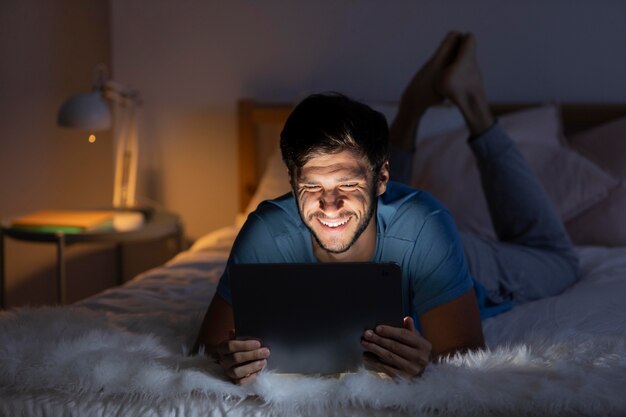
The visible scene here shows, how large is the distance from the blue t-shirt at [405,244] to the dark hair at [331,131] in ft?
0.36

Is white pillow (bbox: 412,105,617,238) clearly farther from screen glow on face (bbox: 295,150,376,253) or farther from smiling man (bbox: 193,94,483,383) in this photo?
screen glow on face (bbox: 295,150,376,253)

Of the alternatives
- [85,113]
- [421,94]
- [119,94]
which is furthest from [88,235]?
[421,94]

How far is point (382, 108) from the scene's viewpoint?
8.73 feet

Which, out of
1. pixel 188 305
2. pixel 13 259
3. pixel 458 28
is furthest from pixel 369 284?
pixel 13 259

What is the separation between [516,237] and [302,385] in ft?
3.27

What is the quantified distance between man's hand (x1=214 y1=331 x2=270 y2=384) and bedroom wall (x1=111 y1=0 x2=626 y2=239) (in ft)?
5.58

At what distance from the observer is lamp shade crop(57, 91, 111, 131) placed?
2.59 m

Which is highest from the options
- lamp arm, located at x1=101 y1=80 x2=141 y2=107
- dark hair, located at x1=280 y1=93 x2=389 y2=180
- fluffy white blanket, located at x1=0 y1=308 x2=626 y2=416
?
lamp arm, located at x1=101 y1=80 x2=141 y2=107

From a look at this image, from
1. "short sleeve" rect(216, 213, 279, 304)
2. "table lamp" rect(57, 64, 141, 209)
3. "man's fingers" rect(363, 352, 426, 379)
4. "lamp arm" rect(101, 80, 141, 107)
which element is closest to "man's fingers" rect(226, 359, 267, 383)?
"man's fingers" rect(363, 352, 426, 379)

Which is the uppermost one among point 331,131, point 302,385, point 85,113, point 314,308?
point 85,113

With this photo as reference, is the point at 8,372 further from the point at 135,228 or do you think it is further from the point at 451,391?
the point at 135,228

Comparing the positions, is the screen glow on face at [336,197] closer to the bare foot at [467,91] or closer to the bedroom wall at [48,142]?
the bare foot at [467,91]

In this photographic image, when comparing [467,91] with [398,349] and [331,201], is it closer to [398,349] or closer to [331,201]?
[331,201]

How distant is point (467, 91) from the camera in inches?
79.6
